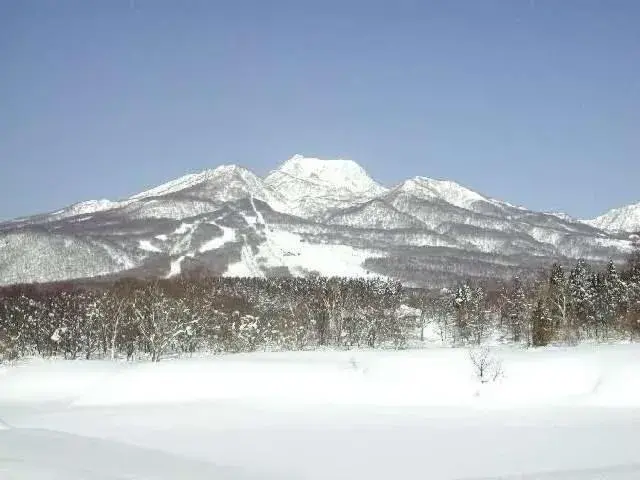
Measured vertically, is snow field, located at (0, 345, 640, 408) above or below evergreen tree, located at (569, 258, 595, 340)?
below

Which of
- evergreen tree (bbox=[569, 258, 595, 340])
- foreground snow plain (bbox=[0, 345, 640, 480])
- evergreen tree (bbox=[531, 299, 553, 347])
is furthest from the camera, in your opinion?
evergreen tree (bbox=[569, 258, 595, 340])

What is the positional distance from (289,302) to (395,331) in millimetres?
29977

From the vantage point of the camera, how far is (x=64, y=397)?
36.0 m

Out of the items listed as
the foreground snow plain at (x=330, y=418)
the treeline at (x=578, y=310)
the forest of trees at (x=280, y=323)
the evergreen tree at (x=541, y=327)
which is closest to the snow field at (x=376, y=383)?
the foreground snow plain at (x=330, y=418)

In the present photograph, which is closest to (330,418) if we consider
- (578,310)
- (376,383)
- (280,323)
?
(376,383)

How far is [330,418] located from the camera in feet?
92.6

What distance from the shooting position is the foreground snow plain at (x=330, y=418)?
1883 centimetres

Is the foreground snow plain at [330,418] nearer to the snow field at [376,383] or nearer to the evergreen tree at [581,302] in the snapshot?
the snow field at [376,383]

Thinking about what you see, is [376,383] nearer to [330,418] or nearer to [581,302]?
[330,418]

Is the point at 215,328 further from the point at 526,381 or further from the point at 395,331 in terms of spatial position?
the point at 526,381

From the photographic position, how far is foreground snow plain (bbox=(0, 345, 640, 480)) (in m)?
18.8

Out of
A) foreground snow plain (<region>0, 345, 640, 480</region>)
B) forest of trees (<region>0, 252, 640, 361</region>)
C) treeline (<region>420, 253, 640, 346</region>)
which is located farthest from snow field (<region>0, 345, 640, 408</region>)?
treeline (<region>420, 253, 640, 346</region>)

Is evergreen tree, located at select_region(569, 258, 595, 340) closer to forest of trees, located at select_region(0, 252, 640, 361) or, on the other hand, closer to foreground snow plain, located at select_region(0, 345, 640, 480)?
forest of trees, located at select_region(0, 252, 640, 361)

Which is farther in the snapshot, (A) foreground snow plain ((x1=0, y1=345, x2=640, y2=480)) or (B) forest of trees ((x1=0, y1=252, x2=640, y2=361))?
(B) forest of trees ((x1=0, y1=252, x2=640, y2=361))
